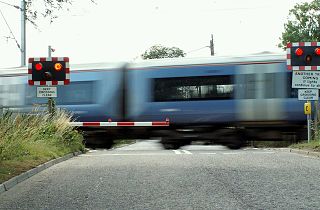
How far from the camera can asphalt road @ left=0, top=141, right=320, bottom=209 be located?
6.88m

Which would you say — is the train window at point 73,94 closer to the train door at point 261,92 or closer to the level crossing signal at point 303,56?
the train door at point 261,92

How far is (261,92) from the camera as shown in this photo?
1669cm

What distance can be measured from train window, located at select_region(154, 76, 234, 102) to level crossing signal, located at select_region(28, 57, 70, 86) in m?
3.34

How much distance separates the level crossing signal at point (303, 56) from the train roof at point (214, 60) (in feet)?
4.49

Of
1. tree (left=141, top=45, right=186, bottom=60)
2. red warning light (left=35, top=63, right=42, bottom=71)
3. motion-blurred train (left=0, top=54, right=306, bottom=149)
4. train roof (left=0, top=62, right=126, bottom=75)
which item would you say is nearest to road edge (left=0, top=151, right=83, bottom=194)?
red warning light (left=35, top=63, right=42, bottom=71)

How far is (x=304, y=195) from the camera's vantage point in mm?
7418

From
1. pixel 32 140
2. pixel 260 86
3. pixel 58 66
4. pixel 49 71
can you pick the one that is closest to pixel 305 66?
pixel 260 86

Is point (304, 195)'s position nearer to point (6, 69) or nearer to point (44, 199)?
point (44, 199)

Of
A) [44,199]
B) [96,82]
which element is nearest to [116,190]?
[44,199]

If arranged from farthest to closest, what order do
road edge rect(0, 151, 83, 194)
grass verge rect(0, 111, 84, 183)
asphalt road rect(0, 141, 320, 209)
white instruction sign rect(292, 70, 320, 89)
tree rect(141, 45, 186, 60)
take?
tree rect(141, 45, 186, 60) < white instruction sign rect(292, 70, 320, 89) < grass verge rect(0, 111, 84, 183) < road edge rect(0, 151, 83, 194) < asphalt road rect(0, 141, 320, 209)

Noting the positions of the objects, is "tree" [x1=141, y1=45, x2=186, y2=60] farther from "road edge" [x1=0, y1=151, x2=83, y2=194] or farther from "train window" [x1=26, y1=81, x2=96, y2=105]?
"road edge" [x1=0, y1=151, x2=83, y2=194]

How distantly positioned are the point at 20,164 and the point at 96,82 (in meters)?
7.80

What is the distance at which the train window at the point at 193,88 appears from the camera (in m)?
16.9

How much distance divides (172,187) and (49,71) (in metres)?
8.74
